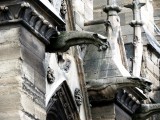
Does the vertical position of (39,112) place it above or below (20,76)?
below

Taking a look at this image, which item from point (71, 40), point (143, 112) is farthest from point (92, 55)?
point (71, 40)

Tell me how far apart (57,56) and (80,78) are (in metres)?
1.23

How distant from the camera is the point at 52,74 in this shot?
507 inches

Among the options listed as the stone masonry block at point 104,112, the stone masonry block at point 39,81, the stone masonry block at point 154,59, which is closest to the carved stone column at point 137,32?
the stone masonry block at point 154,59

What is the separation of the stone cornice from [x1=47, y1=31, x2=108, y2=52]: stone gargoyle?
0.91 feet

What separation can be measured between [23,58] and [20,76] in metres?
0.29

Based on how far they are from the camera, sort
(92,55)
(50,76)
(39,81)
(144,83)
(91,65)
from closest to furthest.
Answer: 1. (39,81)
2. (50,76)
3. (144,83)
4. (91,65)
5. (92,55)

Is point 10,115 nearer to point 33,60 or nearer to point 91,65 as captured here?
point 33,60

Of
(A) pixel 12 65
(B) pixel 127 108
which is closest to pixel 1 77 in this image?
(A) pixel 12 65

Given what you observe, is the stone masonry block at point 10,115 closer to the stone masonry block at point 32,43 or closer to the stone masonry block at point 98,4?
the stone masonry block at point 32,43

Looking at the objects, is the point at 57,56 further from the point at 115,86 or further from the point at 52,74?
the point at 115,86

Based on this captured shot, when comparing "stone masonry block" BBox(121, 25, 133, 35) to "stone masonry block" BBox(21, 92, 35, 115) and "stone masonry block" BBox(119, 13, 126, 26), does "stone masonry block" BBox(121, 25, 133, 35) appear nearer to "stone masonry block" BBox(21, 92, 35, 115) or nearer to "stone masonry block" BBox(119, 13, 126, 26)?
"stone masonry block" BBox(119, 13, 126, 26)

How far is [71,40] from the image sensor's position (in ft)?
39.1

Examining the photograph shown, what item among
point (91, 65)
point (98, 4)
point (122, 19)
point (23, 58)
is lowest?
point (23, 58)
